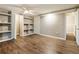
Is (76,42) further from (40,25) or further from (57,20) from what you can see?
(40,25)

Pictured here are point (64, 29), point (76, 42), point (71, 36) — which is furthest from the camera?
point (64, 29)

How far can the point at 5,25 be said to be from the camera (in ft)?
10.8

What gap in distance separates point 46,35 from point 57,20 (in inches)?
28.4

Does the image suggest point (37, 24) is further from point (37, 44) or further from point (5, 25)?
point (5, 25)

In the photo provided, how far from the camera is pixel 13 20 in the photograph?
10.3ft

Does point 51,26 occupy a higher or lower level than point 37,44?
higher

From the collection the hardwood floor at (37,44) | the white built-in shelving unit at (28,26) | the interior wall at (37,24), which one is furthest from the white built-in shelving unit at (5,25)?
the interior wall at (37,24)

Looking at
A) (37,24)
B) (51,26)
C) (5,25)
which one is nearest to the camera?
(37,24)

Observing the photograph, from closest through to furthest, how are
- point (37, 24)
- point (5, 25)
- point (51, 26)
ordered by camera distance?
point (37, 24) → point (51, 26) → point (5, 25)

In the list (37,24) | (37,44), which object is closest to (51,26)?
(37,24)

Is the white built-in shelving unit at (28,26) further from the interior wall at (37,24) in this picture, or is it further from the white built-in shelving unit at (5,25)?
the white built-in shelving unit at (5,25)

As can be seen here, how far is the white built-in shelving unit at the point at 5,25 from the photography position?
3113 millimetres
